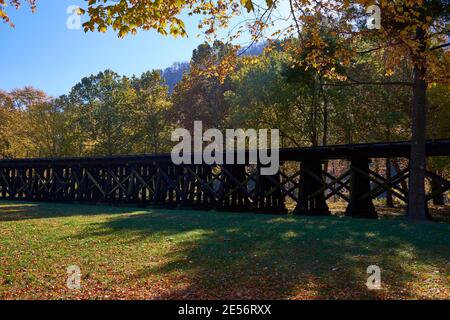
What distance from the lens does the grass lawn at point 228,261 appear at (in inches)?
226

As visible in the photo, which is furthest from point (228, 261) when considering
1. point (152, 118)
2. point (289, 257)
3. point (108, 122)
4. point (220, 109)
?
point (108, 122)

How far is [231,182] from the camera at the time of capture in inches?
795

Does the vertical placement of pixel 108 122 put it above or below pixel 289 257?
above

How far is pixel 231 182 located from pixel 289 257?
1260 centimetres

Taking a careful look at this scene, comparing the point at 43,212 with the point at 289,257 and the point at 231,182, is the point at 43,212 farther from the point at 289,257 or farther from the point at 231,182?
the point at 289,257

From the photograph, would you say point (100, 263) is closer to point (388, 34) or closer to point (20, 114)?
point (388, 34)

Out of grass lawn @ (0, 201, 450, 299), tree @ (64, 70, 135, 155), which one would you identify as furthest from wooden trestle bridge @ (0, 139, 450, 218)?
tree @ (64, 70, 135, 155)

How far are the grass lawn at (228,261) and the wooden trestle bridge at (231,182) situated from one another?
4.49 metres

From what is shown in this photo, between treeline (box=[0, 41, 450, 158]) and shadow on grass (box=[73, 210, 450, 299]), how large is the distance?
26.5ft

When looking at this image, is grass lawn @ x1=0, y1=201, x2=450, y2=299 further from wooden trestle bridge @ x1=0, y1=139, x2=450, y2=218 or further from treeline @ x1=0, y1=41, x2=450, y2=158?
treeline @ x1=0, y1=41, x2=450, y2=158

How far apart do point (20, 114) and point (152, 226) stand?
3892cm

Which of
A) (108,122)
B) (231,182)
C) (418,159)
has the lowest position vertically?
(231,182)

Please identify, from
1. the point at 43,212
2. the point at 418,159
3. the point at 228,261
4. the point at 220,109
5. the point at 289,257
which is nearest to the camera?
the point at 228,261

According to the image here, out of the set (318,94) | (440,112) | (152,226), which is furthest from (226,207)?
(440,112)
